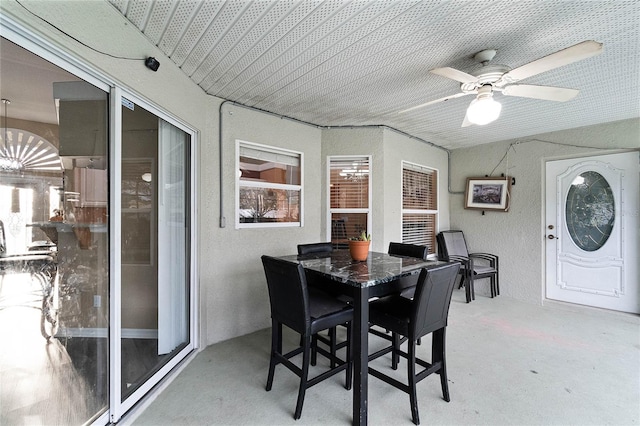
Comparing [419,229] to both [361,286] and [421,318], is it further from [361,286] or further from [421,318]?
[361,286]

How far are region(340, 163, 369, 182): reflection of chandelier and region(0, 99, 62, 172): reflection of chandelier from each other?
287 centimetres

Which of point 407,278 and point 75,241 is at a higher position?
point 75,241

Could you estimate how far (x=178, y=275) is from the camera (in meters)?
2.44

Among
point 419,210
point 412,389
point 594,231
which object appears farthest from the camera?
point 419,210

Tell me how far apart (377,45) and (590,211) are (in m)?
3.84

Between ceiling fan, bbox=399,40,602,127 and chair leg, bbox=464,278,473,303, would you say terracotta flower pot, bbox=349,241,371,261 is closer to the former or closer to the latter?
ceiling fan, bbox=399,40,602,127

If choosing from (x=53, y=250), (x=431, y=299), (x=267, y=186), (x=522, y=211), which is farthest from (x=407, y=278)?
(x=522, y=211)

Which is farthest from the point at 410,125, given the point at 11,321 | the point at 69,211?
the point at 11,321

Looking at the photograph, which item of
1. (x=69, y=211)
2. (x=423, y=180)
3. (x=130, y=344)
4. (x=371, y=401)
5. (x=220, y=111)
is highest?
(x=220, y=111)

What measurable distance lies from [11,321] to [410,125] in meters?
3.96

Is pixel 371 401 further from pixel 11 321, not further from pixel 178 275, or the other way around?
pixel 11 321

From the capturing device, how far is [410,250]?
2.87 m

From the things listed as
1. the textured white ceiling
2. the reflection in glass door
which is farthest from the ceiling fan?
the reflection in glass door

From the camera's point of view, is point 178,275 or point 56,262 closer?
point 56,262
